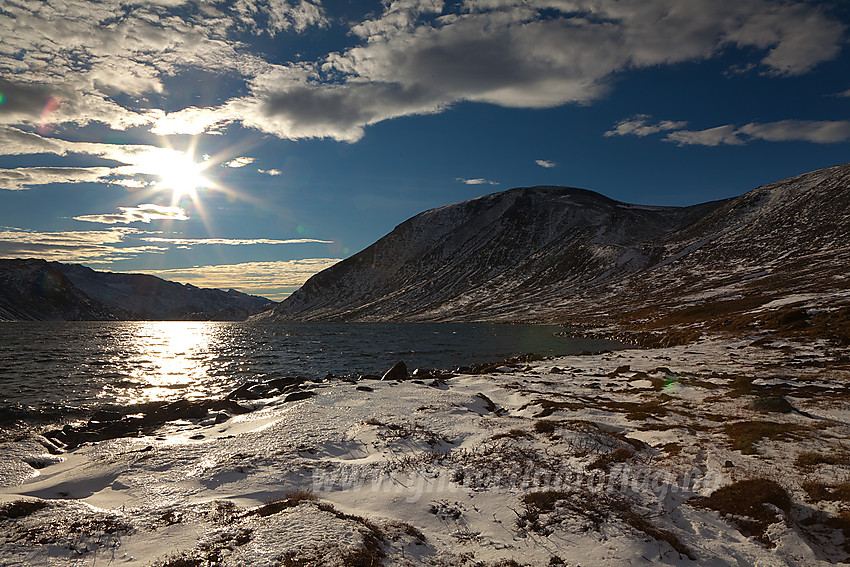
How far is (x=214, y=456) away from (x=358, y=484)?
6594mm

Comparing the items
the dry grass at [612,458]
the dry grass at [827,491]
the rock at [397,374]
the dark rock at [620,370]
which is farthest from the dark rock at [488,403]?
the dark rock at [620,370]

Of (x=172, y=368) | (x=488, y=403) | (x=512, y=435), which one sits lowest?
(x=172, y=368)

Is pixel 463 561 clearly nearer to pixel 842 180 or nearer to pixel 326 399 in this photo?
pixel 326 399

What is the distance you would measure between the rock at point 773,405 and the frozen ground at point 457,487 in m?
0.08

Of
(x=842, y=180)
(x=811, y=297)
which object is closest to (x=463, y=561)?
(x=811, y=297)

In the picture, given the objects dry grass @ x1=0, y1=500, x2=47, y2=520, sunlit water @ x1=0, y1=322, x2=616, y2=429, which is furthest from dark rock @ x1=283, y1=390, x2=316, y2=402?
dry grass @ x1=0, y1=500, x2=47, y2=520

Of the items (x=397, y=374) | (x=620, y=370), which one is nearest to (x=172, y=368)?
(x=397, y=374)

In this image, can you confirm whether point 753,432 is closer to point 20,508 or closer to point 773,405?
point 773,405

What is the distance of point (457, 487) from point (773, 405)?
17479 mm

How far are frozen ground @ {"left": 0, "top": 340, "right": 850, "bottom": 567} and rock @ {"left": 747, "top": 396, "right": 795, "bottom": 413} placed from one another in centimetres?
8

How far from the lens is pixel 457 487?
13.2 metres

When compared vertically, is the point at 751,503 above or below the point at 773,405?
below

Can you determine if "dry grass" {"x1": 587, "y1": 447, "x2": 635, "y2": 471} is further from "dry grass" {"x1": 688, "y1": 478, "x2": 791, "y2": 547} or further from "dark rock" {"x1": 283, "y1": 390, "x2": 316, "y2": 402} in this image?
"dark rock" {"x1": 283, "y1": 390, "x2": 316, "y2": 402}

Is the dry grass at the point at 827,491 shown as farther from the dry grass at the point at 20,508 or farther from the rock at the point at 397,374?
the rock at the point at 397,374
